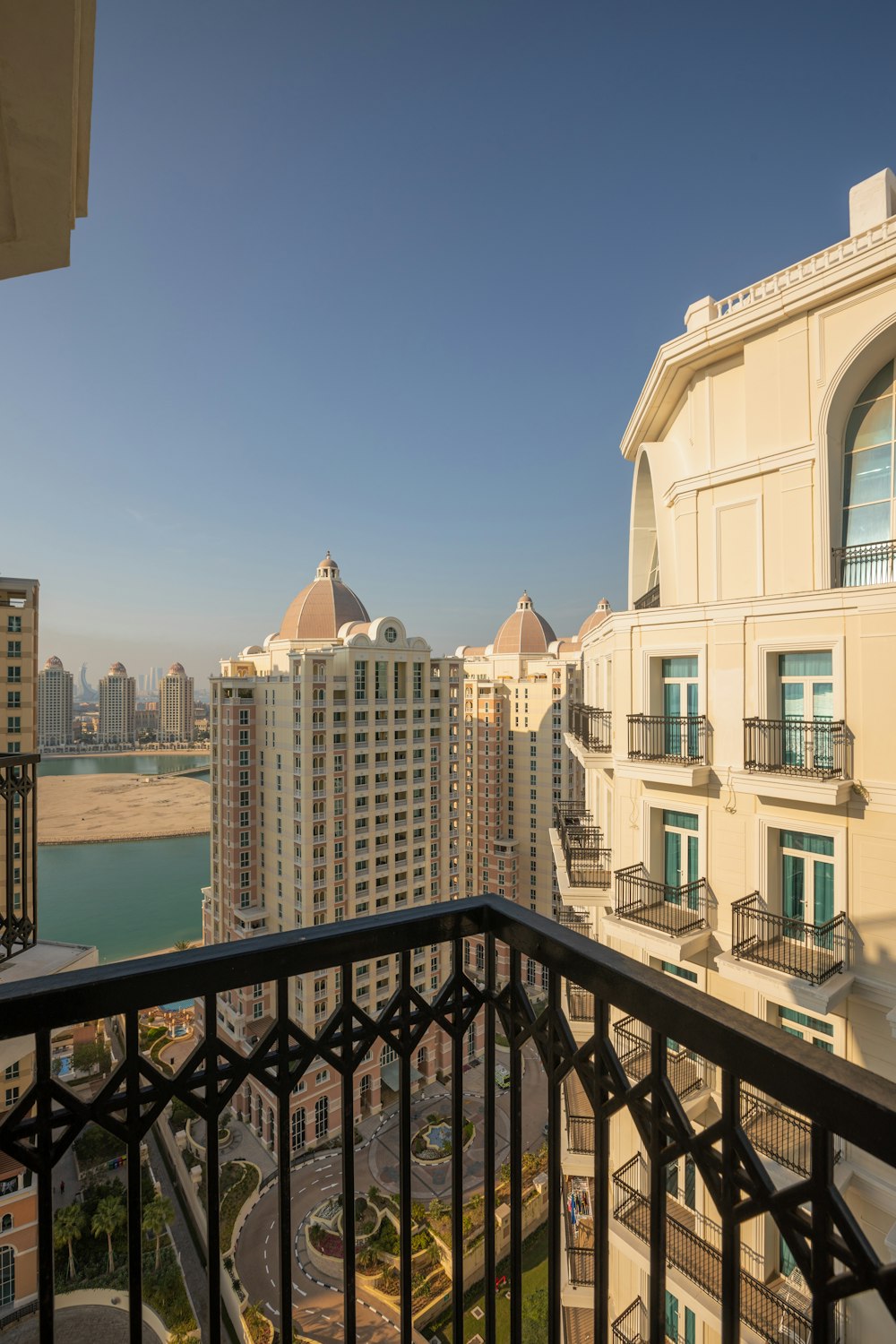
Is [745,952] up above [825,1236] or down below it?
below

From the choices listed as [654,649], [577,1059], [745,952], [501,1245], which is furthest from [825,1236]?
[501,1245]

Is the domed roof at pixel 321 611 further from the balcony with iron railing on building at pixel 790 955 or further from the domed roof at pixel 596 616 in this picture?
the balcony with iron railing on building at pixel 790 955

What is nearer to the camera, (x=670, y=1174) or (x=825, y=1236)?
(x=825, y=1236)

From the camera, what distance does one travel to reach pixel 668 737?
5.37 meters

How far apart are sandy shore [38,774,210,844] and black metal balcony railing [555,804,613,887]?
160ft

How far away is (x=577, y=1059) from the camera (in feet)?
3.94

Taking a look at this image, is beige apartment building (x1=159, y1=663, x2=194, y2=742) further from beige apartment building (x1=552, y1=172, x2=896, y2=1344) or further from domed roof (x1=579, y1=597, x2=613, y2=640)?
beige apartment building (x1=552, y1=172, x2=896, y2=1344)

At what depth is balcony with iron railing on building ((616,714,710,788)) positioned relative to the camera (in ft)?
16.5

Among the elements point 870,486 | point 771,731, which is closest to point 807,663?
point 771,731

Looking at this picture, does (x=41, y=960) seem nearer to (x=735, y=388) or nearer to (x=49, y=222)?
(x=49, y=222)

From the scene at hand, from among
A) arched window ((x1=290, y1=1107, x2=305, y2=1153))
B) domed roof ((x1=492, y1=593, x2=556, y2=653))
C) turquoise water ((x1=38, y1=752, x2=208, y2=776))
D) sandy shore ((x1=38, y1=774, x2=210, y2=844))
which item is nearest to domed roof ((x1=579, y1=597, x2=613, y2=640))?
domed roof ((x1=492, y1=593, x2=556, y2=653))

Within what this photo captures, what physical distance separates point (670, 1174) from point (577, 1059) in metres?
6.03

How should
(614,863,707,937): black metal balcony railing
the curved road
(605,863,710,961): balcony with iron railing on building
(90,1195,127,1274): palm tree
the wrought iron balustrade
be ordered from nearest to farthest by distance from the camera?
(605,863,710,961): balcony with iron railing on building, (614,863,707,937): black metal balcony railing, the wrought iron balustrade, the curved road, (90,1195,127,1274): palm tree

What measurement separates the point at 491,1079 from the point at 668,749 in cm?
427
